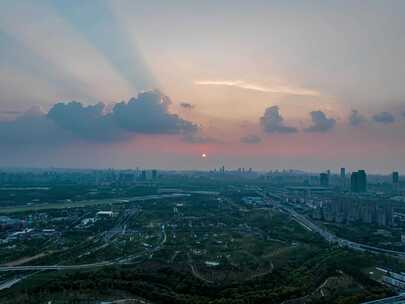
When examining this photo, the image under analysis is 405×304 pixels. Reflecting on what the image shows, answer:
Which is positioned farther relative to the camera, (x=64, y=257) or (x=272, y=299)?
(x=64, y=257)

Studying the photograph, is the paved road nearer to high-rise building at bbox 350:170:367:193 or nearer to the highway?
the highway

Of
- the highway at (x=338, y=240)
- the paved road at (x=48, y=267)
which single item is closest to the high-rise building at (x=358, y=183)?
the highway at (x=338, y=240)

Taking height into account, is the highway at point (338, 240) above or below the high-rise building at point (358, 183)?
below

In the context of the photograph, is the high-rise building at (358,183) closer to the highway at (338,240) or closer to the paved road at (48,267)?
the highway at (338,240)

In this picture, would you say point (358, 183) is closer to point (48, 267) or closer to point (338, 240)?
point (338, 240)

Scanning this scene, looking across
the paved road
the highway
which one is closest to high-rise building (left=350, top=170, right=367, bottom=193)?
the highway

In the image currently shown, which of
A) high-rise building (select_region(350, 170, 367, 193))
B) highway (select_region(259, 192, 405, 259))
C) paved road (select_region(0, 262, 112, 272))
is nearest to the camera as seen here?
paved road (select_region(0, 262, 112, 272))

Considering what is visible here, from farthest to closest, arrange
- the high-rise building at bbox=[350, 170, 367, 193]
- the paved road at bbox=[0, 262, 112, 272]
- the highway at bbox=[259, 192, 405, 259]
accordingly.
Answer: the high-rise building at bbox=[350, 170, 367, 193]
the highway at bbox=[259, 192, 405, 259]
the paved road at bbox=[0, 262, 112, 272]

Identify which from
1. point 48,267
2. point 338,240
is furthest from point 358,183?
point 48,267

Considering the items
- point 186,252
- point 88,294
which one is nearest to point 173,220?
point 186,252

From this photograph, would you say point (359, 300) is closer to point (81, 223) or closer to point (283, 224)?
point (283, 224)

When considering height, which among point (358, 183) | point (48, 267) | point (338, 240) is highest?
point (358, 183)
